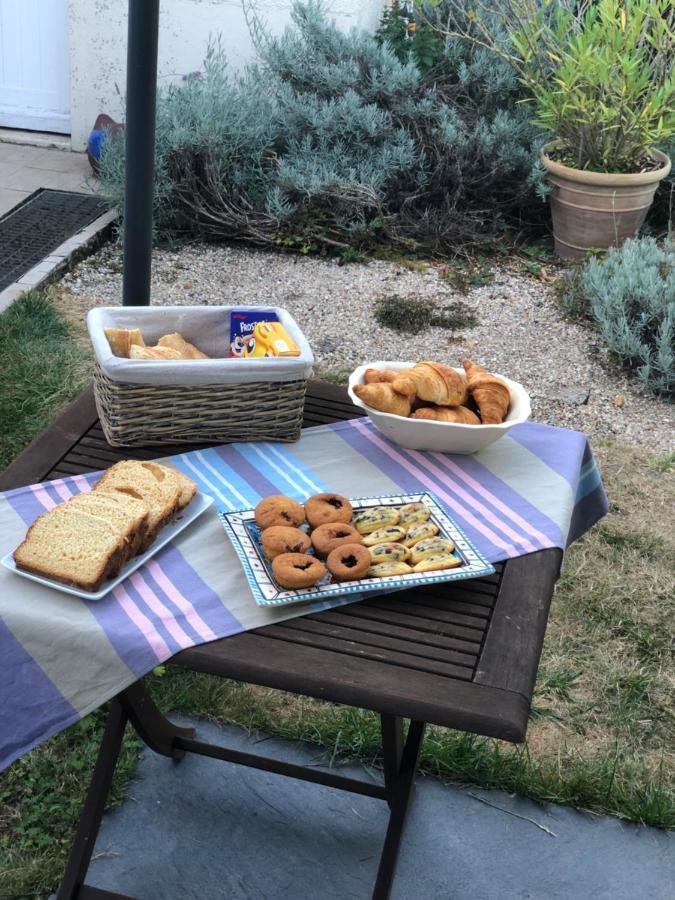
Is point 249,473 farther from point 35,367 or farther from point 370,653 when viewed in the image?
point 35,367

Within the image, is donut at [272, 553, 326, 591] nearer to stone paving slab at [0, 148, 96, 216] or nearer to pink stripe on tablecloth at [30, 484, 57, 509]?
pink stripe on tablecloth at [30, 484, 57, 509]

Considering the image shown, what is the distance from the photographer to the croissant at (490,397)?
2.01 meters

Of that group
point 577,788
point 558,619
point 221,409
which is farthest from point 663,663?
point 221,409

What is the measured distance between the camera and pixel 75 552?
1568mm

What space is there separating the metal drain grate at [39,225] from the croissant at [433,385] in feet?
10.9

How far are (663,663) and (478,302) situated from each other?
2569mm

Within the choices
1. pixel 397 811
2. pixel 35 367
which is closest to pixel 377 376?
pixel 397 811

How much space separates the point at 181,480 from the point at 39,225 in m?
4.17

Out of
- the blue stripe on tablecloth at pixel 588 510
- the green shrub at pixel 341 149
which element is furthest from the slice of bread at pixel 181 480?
the green shrub at pixel 341 149

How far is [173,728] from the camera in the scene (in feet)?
7.91

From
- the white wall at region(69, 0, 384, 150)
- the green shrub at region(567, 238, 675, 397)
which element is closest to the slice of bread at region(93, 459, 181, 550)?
the green shrub at region(567, 238, 675, 397)

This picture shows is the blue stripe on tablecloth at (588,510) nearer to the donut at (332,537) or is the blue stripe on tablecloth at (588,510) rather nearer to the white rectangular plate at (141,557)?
the donut at (332,537)

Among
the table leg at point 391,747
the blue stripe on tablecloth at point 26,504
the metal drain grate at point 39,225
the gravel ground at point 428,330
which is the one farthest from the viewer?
the metal drain grate at point 39,225

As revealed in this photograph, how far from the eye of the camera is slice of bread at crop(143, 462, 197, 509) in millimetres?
1786
